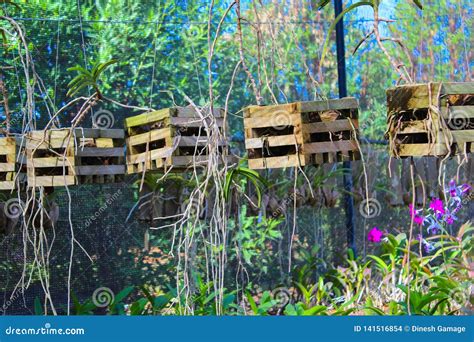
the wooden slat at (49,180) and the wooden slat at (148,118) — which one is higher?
the wooden slat at (148,118)

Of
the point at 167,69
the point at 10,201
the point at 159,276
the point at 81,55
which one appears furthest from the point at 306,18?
the point at 10,201

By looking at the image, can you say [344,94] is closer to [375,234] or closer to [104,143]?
Result: [375,234]

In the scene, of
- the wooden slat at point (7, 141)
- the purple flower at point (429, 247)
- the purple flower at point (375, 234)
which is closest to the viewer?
the wooden slat at point (7, 141)

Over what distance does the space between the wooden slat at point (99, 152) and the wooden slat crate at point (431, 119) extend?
0.74 meters

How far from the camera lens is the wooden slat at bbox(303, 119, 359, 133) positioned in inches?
60.6

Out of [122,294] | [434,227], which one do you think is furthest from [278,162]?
[434,227]

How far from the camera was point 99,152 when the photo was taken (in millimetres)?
1837

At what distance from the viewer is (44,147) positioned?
1.77 m

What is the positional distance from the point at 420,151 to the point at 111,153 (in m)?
0.80

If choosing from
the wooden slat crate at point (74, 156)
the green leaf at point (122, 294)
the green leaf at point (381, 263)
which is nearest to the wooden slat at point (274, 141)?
the wooden slat crate at point (74, 156)

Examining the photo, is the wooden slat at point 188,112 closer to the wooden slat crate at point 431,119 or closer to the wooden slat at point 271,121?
the wooden slat at point 271,121

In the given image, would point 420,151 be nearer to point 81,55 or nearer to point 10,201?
point 10,201

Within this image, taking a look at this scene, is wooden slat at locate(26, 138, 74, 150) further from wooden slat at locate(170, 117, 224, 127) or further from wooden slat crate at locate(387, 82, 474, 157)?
wooden slat crate at locate(387, 82, 474, 157)

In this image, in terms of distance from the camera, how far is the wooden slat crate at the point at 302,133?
1.53 meters
